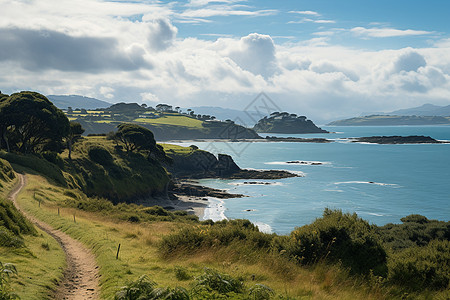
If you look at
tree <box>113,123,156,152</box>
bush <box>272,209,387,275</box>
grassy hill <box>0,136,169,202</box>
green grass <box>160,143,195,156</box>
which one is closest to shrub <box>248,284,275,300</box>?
bush <box>272,209,387,275</box>

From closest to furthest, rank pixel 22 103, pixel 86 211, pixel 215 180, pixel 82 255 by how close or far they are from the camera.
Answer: pixel 82 255 < pixel 86 211 < pixel 22 103 < pixel 215 180

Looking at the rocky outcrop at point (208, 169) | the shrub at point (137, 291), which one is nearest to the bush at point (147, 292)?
the shrub at point (137, 291)

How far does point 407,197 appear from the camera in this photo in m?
88.5

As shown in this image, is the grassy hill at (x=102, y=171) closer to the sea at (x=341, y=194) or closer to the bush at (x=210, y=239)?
the sea at (x=341, y=194)

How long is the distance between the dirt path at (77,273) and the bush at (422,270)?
9.08m

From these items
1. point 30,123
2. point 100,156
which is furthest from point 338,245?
point 100,156

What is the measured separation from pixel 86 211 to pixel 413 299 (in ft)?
103

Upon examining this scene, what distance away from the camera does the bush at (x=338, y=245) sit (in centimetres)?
1278

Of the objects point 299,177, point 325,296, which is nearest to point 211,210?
point 299,177

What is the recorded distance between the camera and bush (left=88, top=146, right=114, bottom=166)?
80.8 meters

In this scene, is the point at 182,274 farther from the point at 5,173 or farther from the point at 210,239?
the point at 5,173

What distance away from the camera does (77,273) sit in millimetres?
14070

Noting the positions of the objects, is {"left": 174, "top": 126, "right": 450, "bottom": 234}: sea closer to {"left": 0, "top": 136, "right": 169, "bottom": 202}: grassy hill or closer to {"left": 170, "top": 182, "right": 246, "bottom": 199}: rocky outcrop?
{"left": 170, "top": 182, "right": 246, "bottom": 199}: rocky outcrop

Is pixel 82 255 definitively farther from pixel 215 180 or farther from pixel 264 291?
pixel 215 180
